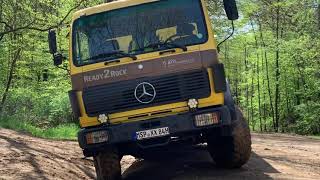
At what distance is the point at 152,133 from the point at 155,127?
3.7 inches

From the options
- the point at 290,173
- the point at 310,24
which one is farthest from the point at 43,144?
the point at 310,24

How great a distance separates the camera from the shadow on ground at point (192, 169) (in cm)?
767

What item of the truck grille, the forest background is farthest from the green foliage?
the truck grille

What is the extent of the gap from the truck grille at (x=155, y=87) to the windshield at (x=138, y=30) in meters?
0.44

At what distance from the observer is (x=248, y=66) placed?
125 feet

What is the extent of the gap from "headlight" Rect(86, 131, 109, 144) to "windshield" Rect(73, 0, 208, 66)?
3.42 feet

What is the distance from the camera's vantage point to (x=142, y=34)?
Result: 745cm

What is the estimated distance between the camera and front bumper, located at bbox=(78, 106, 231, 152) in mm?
7000

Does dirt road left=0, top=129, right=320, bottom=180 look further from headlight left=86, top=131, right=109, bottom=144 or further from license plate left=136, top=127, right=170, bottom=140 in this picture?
headlight left=86, top=131, right=109, bottom=144

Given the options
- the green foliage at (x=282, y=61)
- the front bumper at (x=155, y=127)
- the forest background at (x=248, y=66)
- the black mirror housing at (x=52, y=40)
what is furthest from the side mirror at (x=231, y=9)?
the green foliage at (x=282, y=61)

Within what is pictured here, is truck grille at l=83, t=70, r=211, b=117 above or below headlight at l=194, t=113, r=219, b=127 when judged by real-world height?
above

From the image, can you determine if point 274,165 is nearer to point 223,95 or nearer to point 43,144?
point 223,95

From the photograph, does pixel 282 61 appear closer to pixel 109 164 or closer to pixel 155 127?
pixel 109 164

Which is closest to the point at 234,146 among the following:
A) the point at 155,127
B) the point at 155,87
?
the point at 155,127
